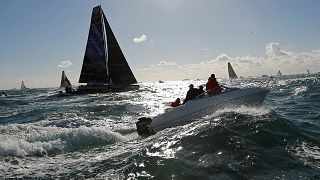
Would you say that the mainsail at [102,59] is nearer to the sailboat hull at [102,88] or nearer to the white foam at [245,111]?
the sailboat hull at [102,88]

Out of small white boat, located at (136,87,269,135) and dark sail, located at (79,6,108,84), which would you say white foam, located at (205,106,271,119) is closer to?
small white boat, located at (136,87,269,135)

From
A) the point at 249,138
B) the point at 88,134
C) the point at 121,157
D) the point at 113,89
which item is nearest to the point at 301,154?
the point at 249,138

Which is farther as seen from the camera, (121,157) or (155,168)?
(121,157)

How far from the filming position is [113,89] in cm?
4522

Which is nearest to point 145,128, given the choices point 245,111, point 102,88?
point 245,111

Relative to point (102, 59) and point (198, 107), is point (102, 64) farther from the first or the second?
point (198, 107)

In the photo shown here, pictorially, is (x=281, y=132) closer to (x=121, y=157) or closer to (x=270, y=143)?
(x=270, y=143)

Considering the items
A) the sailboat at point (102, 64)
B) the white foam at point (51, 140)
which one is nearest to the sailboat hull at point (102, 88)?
the sailboat at point (102, 64)

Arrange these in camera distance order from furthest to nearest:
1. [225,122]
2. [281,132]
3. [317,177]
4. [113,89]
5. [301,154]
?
[113,89], [225,122], [281,132], [301,154], [317,177]

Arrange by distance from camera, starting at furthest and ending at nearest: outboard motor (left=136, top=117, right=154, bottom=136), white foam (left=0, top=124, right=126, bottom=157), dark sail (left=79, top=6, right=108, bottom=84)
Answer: dark sail (left=79, top=6, right=108, bottom=84)
outboard motor (left=136, top=117, right=154, bottom=136)
white foam (left=0, top=124, right=126, bottom=157)

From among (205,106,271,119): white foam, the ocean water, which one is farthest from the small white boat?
the ocean water

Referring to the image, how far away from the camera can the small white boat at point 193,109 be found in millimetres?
15477

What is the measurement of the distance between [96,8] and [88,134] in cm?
3673

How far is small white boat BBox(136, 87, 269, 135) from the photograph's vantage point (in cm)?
1548
